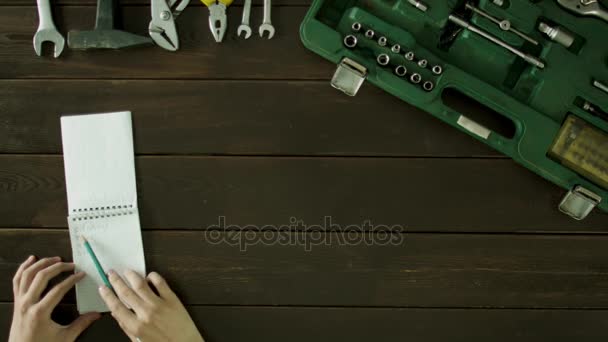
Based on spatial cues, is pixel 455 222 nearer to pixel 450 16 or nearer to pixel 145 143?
pixel 450 16

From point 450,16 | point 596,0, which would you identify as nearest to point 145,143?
point 450,16

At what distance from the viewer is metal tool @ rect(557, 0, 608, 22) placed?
79 cm

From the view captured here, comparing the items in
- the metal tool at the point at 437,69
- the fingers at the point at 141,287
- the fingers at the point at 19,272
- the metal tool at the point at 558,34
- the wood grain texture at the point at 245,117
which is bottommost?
the fingers at the point at 19,272

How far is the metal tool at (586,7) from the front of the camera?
79cm

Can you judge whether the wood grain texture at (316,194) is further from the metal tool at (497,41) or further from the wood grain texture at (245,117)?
the metal tool at (497,41)

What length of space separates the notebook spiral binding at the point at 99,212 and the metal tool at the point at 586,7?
900 mm

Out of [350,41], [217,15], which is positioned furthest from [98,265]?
[350,41]

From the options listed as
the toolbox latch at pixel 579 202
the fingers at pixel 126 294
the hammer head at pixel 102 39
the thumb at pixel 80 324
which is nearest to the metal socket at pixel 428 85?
the toolbox latch at pixel 579 202

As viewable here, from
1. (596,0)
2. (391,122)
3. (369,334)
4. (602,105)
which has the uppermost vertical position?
(596,0)

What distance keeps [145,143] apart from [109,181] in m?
0.10

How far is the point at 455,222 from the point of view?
0.88 m

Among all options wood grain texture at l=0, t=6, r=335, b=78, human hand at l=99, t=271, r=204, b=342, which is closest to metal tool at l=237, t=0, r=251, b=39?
wood grain texture at l=0, t=6, r=335, b=78

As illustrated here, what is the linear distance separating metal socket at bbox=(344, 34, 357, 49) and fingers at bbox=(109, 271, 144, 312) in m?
0.62
